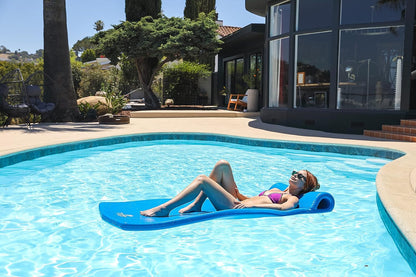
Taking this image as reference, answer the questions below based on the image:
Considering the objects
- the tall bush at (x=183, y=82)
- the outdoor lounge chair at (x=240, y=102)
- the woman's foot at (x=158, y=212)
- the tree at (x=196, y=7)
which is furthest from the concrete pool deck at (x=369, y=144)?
the tree at (x=196, y=7)

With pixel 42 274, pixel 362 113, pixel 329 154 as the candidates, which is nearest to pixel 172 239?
pixel 42 274

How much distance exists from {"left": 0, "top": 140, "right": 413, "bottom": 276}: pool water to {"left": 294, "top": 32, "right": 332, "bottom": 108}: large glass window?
15.3 ft

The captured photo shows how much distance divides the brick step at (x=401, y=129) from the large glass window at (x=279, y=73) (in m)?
3.16

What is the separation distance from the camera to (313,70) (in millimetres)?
11281

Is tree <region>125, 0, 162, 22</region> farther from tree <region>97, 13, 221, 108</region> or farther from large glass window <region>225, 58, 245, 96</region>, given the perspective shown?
large glass window <region>225, 58, 245, 96</region>

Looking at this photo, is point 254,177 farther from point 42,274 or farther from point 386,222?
point 42,274

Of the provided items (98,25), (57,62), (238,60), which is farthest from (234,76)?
(98,25)

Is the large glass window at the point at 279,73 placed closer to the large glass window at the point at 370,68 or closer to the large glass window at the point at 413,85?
the large glass window at the point at 370,68

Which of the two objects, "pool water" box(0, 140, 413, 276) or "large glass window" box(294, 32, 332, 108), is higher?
"large glass window" box(294, 32, 332, 108)

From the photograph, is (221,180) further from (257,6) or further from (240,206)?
(257,6)

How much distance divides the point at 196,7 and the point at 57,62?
13.5m

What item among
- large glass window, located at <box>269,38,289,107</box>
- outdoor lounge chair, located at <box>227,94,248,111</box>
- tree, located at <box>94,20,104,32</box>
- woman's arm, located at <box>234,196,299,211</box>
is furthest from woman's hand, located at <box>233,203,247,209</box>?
tree, located at <box>94,20,104,32</box>

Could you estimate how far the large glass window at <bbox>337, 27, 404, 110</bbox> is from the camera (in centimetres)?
1002

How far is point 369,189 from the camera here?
19.7 ft
